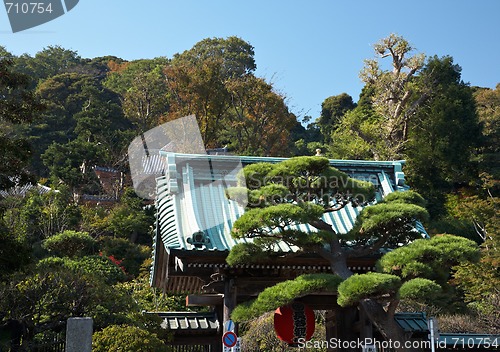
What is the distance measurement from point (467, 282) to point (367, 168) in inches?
462

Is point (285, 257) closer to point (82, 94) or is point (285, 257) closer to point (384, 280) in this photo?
point (384, 280)

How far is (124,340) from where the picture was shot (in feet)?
34.1

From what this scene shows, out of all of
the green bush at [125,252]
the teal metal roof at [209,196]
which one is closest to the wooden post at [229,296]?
the teal metal roof at [209,196]

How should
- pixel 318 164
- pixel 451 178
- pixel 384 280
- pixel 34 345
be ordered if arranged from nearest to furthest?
1. pixel 384 280
2. pixel 318 164
3. pixel 34 345
4. pixel 451 178

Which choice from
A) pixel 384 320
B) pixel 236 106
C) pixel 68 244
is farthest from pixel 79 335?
pixel 236 106

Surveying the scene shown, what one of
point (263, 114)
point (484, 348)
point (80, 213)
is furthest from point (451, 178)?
point (484, 348)

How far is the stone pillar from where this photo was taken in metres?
6.69

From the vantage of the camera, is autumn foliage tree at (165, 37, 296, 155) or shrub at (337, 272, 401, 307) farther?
autumn foliage tree at (165, 37, 296, 155)

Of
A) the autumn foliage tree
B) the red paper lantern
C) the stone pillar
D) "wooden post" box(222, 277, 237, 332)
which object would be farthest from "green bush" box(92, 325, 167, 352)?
the autumn foliage tree

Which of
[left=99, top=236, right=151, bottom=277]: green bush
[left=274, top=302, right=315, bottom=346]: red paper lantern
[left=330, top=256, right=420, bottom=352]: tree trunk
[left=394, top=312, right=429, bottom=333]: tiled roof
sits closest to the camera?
[left=330, top=256, right=420, bottom=352]: tree trunk

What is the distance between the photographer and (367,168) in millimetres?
13188

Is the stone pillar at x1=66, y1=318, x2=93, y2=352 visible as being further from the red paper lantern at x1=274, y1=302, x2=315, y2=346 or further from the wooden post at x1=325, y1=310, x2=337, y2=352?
the wooden post at x1=325, y1=310, x2=337, y2=352

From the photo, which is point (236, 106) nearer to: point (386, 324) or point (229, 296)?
point (229, 296)

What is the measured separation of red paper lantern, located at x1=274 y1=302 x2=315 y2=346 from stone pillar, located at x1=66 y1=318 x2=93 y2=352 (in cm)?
488
